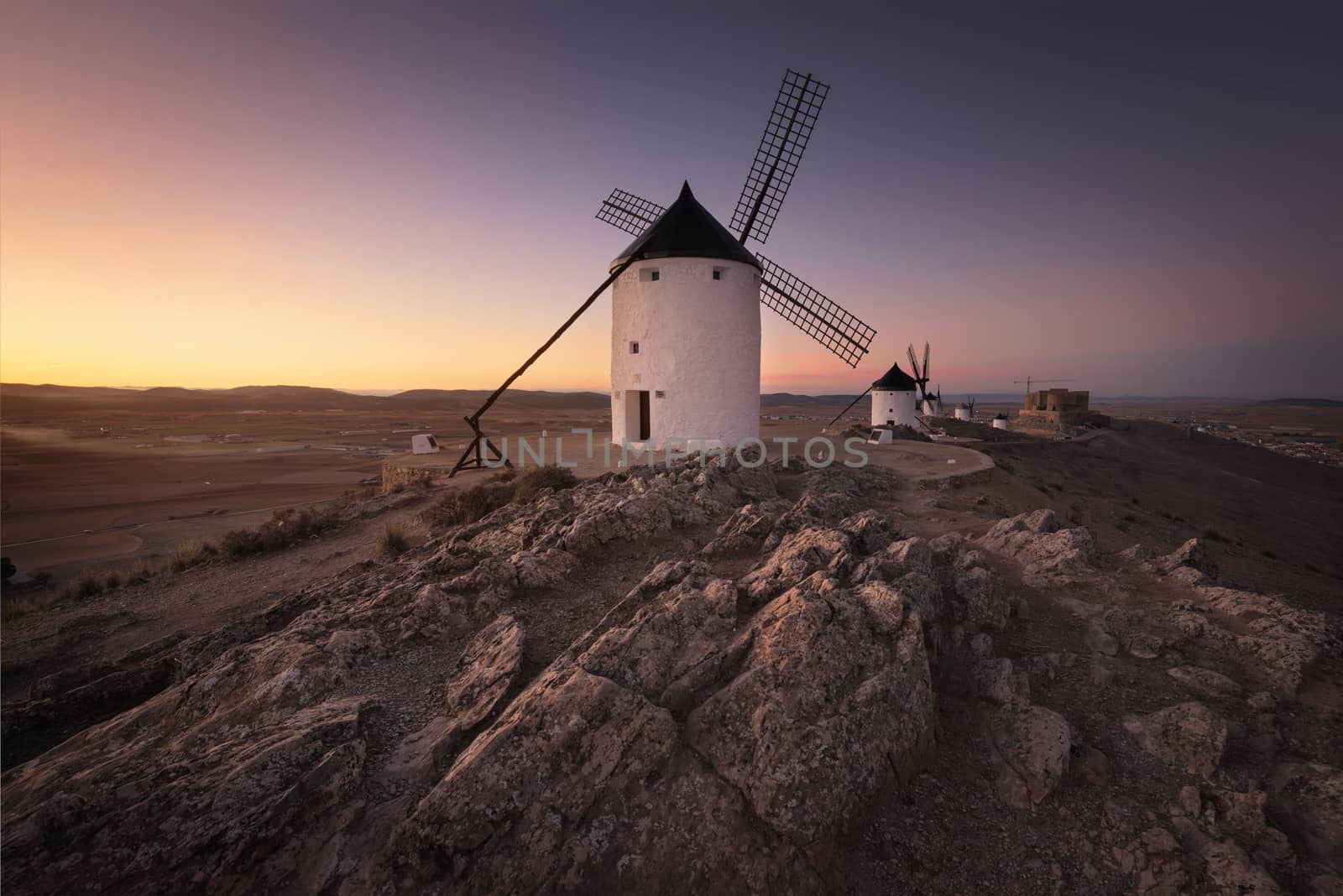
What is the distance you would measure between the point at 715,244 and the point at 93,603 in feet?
52.4

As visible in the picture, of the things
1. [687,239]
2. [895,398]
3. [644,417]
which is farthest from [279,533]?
[895,398]

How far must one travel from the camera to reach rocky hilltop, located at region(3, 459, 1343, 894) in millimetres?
3402

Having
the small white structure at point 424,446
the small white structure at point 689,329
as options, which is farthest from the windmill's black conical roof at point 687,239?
the small white structure at point 424,446

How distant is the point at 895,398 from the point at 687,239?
26.2m

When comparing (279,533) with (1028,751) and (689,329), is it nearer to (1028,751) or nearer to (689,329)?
(689,329)

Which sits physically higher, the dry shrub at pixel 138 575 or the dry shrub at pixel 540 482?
the dry shrub at pixel 540 482

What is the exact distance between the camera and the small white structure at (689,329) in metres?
14.0

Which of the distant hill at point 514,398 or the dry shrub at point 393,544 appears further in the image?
the distant hill at point 514,398

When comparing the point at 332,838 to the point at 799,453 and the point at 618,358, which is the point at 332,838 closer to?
the point at 618,358

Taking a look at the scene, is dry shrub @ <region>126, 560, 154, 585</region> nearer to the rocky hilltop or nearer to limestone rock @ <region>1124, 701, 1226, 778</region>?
the rocky hilltop

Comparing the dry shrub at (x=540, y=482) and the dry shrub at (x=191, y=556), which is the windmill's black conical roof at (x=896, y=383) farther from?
the dry shrub at (x=191, y=556)

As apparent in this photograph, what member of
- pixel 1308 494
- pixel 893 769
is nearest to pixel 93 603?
pixel 893 769

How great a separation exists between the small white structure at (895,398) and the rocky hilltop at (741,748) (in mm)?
30732

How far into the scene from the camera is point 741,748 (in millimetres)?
3918
